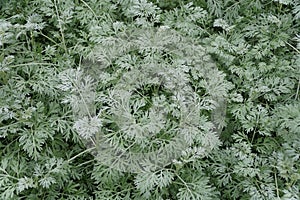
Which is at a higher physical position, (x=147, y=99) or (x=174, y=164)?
(x=147, y=99)

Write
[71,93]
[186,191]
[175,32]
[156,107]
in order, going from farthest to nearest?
[175,32] → [71,93] → [156,107] → [186,191]

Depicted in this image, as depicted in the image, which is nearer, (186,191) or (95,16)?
(186,191)

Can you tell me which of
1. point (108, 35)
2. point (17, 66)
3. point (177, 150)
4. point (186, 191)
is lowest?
point (186, 191)

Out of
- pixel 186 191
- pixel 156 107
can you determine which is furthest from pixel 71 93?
pixel 186 191

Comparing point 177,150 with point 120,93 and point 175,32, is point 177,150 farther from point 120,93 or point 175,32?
point 175,32

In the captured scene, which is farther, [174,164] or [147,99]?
[147,99]

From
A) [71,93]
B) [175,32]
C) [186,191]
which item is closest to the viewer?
[186,191]

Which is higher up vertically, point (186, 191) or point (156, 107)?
point (156, 107)
